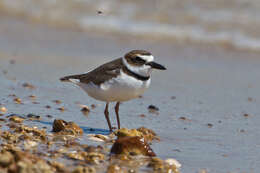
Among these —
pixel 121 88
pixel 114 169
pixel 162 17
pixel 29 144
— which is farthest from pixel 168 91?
pixel 162 17

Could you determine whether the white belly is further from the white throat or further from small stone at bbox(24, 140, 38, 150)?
small stone at bbox(24, 140, 38, 150)

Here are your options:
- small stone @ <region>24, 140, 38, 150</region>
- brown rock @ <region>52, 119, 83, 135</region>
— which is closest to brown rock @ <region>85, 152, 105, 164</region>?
small stone @ <region>24, 140, 38, 150</region>

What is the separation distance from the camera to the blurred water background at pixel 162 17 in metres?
10.7

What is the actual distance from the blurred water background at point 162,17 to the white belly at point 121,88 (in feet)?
18.2

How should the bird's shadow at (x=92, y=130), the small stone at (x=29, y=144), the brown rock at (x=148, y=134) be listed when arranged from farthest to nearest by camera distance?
the bird's shadow at (x=92, y=130), the brown rock at (x=148, y=134), the small stone at (x=29, y=144)

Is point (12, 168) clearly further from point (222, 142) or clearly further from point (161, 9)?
point (161, 9)

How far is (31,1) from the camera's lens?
40.8 feet

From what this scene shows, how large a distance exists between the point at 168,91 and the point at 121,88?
8.22 ft

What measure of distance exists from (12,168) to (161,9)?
8566mm

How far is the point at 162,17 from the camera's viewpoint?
11.5 meters

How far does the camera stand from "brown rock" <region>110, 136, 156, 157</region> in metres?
4.48

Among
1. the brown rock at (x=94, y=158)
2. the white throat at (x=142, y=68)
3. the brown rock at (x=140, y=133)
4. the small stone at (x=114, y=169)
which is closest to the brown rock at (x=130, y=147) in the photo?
the brown rock at (x=94, y=158)

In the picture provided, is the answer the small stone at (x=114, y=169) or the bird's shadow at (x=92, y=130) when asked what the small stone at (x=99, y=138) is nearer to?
the bird's shadow at (x=92, y=130)

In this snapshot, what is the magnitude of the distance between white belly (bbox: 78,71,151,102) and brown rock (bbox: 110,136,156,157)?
26.5 inches
